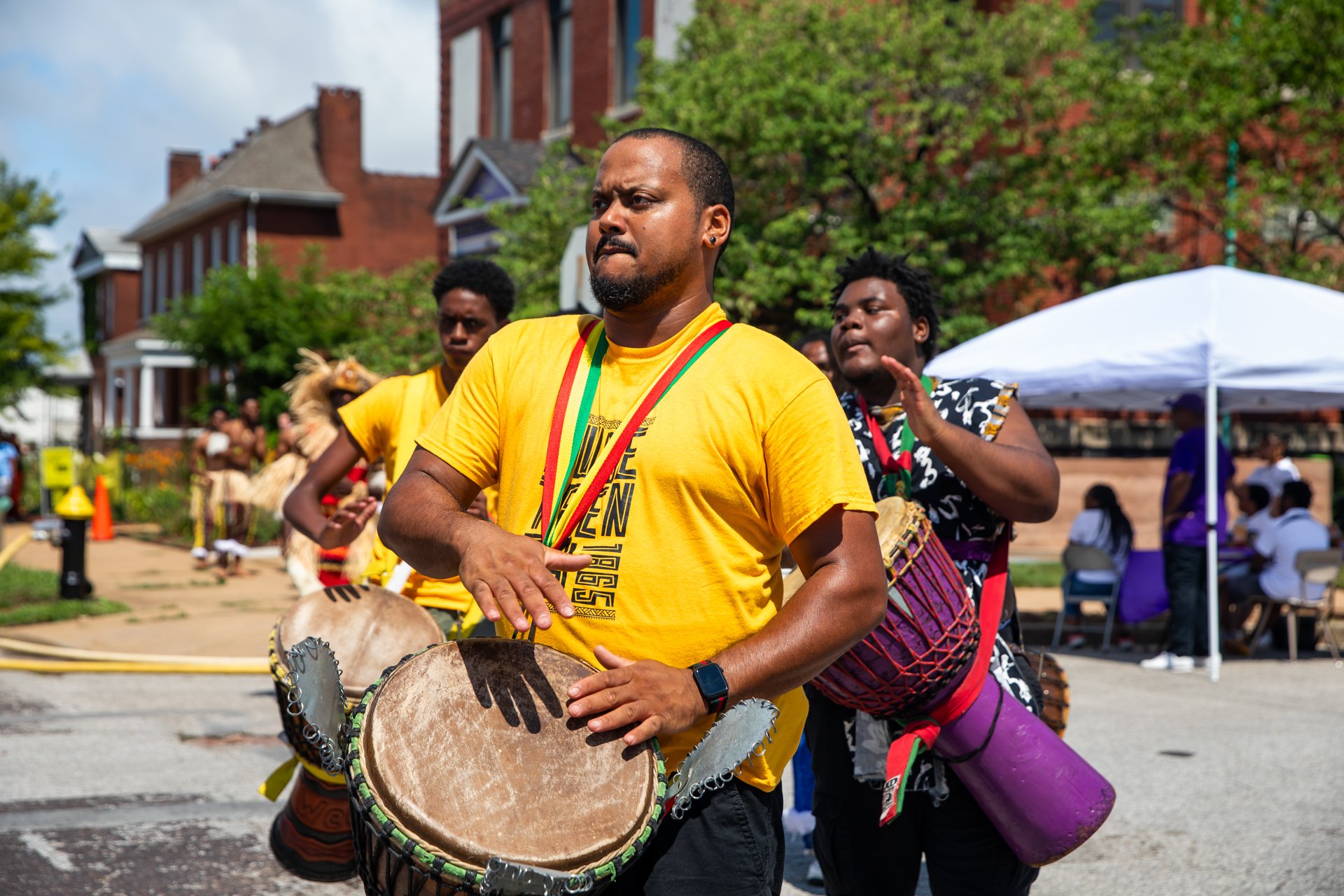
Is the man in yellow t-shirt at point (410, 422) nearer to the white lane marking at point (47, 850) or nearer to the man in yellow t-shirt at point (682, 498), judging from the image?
the white lane marking at point (47, 850)

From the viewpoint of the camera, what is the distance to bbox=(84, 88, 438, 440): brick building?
38.1 m

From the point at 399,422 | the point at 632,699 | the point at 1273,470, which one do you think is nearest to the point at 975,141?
the point at 1273,470

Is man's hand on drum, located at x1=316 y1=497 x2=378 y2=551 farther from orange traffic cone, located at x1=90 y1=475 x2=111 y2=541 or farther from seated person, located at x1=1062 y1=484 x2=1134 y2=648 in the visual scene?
orange traffic cone, located at x1=90 y1=475 x2=111 y2=541

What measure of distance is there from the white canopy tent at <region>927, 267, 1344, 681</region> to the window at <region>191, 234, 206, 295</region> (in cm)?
3529

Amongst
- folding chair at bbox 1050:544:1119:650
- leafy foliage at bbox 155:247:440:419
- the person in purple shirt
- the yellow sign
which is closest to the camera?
the person in purple shirt

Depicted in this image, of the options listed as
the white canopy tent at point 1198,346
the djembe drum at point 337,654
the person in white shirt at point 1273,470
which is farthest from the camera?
the person in white shirt at point 1273,470

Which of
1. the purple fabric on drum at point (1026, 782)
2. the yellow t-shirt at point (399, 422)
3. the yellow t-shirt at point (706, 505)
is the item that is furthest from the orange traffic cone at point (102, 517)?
the yellow t-shirt at point (706, 505)

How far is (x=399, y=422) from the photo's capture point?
4.56 metres

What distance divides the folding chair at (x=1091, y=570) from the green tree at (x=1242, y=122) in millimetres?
6414

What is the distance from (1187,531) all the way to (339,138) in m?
33.5

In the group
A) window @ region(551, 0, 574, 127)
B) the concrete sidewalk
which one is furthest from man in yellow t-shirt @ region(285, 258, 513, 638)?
window @ region(551, 0, 574, 127)

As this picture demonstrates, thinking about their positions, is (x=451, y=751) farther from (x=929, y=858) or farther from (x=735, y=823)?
(x=929, y=858)

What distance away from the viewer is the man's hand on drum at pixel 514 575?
2.00 m

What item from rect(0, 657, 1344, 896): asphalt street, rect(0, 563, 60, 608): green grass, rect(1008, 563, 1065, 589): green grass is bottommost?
rect(0, 657, 1344, 896): asphalt street
